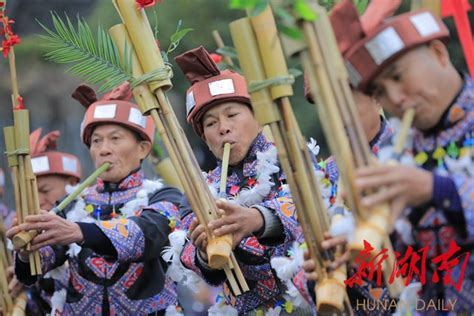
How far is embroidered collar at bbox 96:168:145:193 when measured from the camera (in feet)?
17.7

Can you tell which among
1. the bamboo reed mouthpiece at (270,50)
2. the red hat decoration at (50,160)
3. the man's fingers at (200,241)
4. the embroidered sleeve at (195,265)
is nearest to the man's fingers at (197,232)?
the man's fingers at (200,241)

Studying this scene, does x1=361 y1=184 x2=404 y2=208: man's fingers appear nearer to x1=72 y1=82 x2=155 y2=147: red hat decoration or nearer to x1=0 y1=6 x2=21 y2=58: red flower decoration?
x1=0 y1=6 x2=21 y2=58: red flower decoration

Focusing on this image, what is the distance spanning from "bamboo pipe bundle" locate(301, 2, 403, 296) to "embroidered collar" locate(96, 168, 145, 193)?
255 centimetres

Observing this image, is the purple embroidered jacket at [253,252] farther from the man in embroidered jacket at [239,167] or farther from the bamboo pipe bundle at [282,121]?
the bamboo pipe bundle at [282,121]

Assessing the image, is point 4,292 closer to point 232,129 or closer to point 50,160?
point 50,160

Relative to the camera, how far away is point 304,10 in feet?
9.39

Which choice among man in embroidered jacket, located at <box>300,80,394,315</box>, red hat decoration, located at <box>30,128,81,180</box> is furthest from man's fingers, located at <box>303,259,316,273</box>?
red hat decoration, located at <box>30,128,81,180</box>

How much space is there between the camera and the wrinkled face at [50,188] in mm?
6430

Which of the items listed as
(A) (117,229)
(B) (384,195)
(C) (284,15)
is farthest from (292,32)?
(A) (117,229)

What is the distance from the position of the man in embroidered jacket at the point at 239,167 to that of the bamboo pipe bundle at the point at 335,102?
1.31 m

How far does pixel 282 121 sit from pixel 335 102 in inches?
17.3

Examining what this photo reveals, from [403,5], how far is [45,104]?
6394 mm

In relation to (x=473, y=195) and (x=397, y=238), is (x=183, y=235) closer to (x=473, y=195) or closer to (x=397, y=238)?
(x=397, y=238)

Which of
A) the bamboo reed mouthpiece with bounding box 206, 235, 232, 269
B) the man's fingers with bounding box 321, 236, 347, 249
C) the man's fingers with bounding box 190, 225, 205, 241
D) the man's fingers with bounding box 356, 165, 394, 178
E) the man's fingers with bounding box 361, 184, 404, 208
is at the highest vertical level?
the man's fingers with bounding box 190, 225, 205, 241
